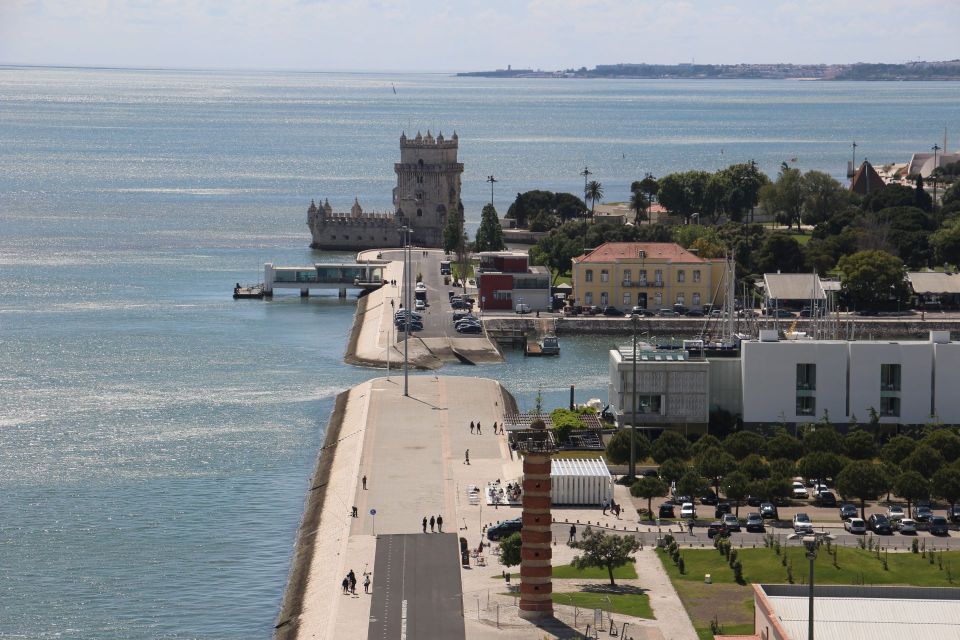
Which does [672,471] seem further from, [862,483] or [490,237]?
[490,237]

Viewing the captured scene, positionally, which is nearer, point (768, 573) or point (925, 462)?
point (768, 573)

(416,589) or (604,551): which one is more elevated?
(604,551)

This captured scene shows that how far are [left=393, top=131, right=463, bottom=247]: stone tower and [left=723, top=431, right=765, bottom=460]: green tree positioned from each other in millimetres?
72034

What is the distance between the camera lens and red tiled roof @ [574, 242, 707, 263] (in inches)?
3770

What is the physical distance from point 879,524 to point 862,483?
193cm

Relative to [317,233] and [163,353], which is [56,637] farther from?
[317,233]

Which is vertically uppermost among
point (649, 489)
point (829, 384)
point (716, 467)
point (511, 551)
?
point (829, 384)

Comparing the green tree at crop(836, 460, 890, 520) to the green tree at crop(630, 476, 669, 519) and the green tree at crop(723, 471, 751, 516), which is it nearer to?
the green tree at crop(723, 471, 751, 516)

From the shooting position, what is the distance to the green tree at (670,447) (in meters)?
59.2

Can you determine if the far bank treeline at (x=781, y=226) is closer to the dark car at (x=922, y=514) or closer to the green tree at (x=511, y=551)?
the dark car at (x=922, y=514)

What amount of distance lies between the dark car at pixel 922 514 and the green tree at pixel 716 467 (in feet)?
18.6

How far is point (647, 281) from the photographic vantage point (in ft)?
312

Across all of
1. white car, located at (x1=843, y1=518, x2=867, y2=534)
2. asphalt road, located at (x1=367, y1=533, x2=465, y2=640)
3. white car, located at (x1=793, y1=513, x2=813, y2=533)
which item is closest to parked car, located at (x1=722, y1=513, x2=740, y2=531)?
white car, located at (x1=793, y1=513, x2=813, y2=533)

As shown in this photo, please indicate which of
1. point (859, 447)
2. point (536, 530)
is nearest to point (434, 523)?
point (536, 530)
